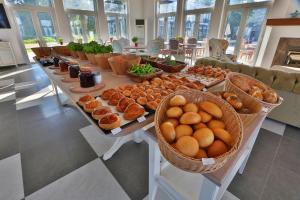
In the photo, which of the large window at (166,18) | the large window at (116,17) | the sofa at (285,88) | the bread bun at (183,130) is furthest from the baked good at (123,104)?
the large window at (116,17)

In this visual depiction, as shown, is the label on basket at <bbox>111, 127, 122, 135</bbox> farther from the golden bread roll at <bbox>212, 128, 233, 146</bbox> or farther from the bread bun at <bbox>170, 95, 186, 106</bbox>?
the golden bread roll at <bbox>212, 128, 233, 146</bbox>

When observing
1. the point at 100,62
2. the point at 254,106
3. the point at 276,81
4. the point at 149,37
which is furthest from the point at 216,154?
the point at 149,37

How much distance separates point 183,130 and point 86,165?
136 cm

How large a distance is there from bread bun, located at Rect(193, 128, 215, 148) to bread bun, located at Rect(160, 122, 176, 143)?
3.1 inches

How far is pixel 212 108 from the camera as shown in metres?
0.64

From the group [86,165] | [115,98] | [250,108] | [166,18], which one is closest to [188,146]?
[250,108]

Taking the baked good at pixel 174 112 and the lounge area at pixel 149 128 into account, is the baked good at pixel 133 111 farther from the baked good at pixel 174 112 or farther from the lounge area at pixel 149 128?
the baked good at pixel 174 112

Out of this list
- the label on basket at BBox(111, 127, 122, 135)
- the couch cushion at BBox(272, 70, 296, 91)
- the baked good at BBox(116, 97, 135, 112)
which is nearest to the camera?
the label on basket at BBox(111, 127, 122, 135)

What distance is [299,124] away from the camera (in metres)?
1.98

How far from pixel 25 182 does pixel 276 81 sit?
295 cm

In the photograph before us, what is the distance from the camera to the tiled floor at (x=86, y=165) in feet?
4.25

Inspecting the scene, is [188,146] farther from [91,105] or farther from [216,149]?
[91,105]

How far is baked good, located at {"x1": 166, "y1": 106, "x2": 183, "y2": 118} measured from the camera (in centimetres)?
62

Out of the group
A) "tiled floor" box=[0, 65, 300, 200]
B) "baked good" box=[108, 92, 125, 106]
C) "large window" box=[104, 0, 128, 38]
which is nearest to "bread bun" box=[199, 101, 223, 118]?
"baked good" box=[108, 92, 125, 106]
